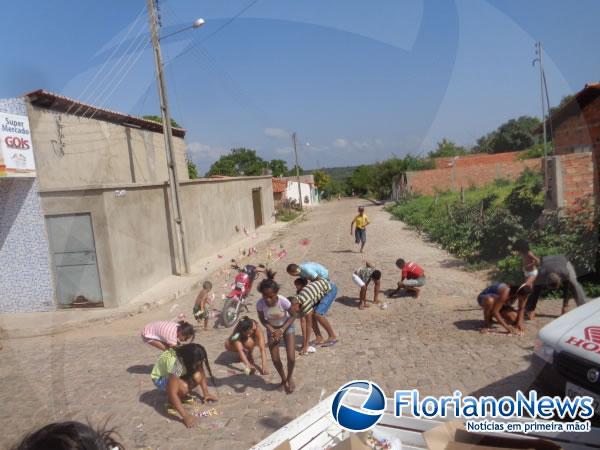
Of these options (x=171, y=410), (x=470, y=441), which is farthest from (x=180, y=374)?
(x=470, y=441)

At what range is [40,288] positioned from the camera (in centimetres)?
905

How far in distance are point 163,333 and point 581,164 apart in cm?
833

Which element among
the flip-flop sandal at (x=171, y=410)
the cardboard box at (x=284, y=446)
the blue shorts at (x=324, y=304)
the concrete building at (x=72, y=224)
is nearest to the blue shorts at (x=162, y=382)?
the flip-flop sandal at (x=171, y=410)

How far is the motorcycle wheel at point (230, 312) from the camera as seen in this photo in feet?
24.1

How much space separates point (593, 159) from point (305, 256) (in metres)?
7.75

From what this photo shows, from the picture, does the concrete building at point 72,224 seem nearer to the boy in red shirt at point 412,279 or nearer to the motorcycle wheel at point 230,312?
the motorcycle wheel at point 230,312

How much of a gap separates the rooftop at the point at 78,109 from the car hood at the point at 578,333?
955 cm

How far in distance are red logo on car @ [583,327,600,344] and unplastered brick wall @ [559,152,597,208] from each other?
21.9 ft

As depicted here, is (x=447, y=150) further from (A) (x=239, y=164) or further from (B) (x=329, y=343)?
(B) (x=329, y=343)

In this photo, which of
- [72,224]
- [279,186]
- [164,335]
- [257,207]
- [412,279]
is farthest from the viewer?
[279,186]

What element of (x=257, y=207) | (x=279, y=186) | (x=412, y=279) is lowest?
(x=412, y=279)

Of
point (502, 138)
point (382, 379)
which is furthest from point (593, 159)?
point (502, 138)

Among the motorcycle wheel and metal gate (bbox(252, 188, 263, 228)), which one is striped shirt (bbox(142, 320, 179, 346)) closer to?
the motorcycle wheel

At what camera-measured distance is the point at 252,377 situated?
512 centimetres
